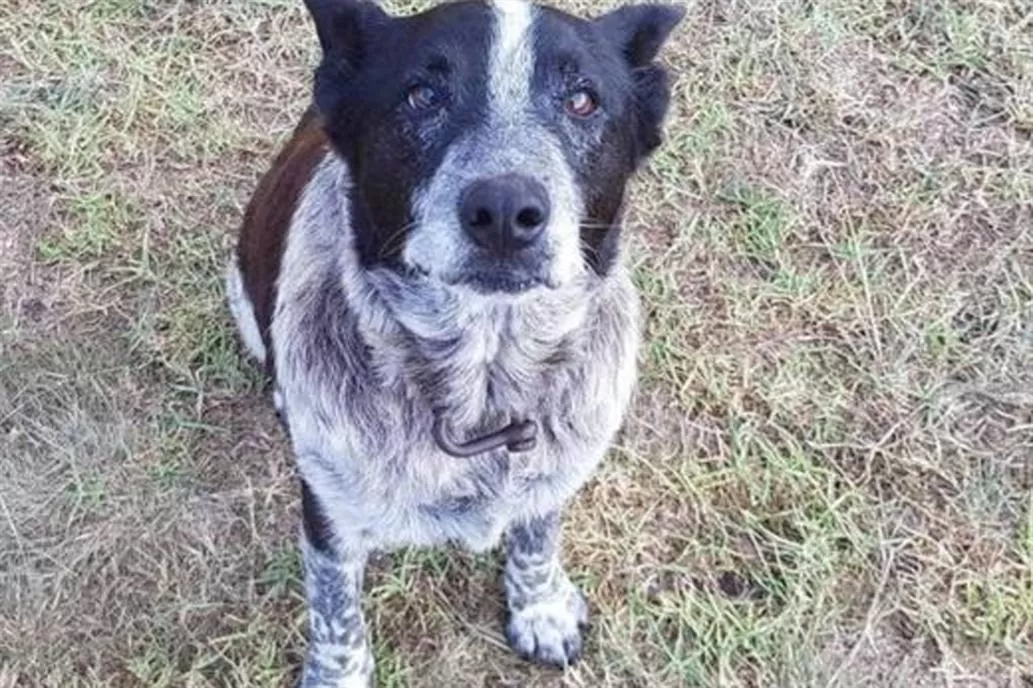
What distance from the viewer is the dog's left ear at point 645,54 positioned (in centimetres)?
295

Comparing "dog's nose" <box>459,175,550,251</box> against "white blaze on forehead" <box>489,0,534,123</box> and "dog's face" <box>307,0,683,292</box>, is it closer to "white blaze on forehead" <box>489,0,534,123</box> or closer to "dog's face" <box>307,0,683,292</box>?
"dog's face" <box>307,0,683,292</box>

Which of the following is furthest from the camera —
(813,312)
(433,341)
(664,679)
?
(813,312)

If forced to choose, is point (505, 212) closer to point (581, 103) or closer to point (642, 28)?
point (581, 103)

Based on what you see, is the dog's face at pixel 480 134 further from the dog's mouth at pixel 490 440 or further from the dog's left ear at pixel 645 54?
the dog's mouth at pixel 490 440

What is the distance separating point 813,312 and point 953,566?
30.3 inches

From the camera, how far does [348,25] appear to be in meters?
2.86

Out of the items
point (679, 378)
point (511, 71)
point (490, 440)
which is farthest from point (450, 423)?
point (679, 378)

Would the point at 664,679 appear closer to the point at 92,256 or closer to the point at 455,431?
the point at 455,431

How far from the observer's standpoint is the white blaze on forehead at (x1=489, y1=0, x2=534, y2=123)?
270 cm

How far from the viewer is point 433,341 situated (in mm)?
2955

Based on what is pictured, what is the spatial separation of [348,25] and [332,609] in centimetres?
125

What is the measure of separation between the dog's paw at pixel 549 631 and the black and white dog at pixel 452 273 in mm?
264

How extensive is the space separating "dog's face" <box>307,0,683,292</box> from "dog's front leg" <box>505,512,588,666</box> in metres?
0.95

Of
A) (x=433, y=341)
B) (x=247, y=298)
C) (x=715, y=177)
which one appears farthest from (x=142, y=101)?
(x=433, y=341)
